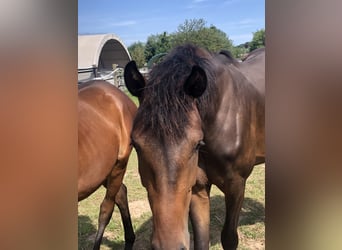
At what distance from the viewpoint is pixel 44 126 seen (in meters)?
0.55

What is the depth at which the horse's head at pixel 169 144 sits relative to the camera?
0.73 metres

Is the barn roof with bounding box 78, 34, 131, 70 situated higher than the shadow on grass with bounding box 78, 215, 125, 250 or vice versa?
the barn roof with bounding box 78, 34, 131, 70

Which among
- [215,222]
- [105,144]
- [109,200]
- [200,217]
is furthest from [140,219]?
[200,217]

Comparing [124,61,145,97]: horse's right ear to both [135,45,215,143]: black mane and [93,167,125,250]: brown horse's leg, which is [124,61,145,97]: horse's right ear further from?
[93,167,125,250]: brown horse's leg

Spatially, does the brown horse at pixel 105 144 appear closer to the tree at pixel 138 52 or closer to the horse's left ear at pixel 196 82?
the tree at pixel 138 52

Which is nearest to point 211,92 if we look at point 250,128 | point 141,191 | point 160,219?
point 250,128

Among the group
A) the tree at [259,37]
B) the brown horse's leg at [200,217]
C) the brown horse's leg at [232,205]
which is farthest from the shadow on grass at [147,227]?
the tree at [259,37]

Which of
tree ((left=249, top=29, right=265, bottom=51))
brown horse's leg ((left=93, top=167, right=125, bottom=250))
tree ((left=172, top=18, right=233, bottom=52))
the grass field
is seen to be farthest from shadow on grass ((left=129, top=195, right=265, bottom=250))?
tree ((left=249, top=29, right=265, bottom=51))

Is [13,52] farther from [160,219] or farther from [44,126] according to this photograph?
[160,219]

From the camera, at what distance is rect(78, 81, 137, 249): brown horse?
1366 mm

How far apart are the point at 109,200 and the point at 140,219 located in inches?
10.4

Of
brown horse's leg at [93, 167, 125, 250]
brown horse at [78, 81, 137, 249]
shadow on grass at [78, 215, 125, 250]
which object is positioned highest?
brown horse at [78, 81, 137, 249]

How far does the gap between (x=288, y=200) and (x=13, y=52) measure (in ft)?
1.60

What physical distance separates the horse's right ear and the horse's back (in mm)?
Answer: 505
